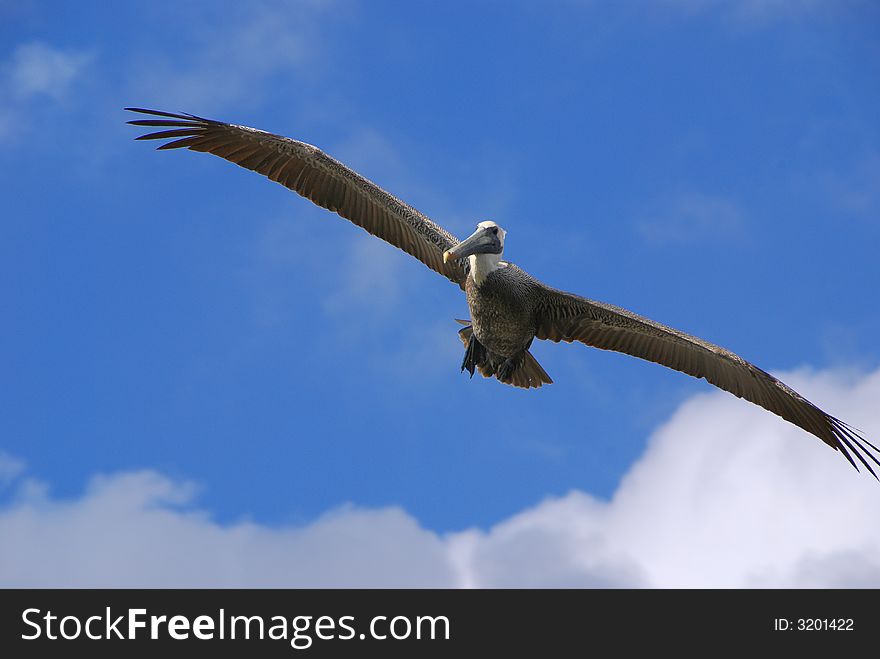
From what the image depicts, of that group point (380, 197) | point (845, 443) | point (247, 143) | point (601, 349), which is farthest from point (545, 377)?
point (247, 143)

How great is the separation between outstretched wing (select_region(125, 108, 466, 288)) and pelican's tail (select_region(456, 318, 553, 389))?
86cm

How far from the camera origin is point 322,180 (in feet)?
40.6

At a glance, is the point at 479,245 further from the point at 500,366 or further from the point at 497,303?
the point at 500,366

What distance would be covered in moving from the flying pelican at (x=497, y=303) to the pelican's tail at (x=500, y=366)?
0.01m

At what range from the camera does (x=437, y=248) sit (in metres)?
12.5

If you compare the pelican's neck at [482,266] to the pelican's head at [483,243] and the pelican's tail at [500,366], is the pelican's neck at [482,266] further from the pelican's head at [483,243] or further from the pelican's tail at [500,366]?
the pelican's tail at [500,366]

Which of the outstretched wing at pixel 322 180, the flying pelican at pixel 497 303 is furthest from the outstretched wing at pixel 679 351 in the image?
the outstretched wing at pixel 322 180

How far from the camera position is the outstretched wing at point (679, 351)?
12.3 meters

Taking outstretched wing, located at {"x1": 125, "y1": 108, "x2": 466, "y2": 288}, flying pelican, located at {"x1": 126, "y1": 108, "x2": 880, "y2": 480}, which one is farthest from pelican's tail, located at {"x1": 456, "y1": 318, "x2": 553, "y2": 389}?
outstretched wing, located at {"x1": 125, "y1": 108, "x2": 466, "y2": 288}

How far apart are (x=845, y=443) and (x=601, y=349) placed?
11.0ft

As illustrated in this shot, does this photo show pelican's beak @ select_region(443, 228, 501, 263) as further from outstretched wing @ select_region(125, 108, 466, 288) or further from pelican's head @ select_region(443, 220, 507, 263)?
outstretched wing @ select_region(125, 108, 466, 288)

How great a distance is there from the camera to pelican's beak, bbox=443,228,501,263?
1098 cm

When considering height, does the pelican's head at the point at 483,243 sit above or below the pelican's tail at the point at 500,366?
above
